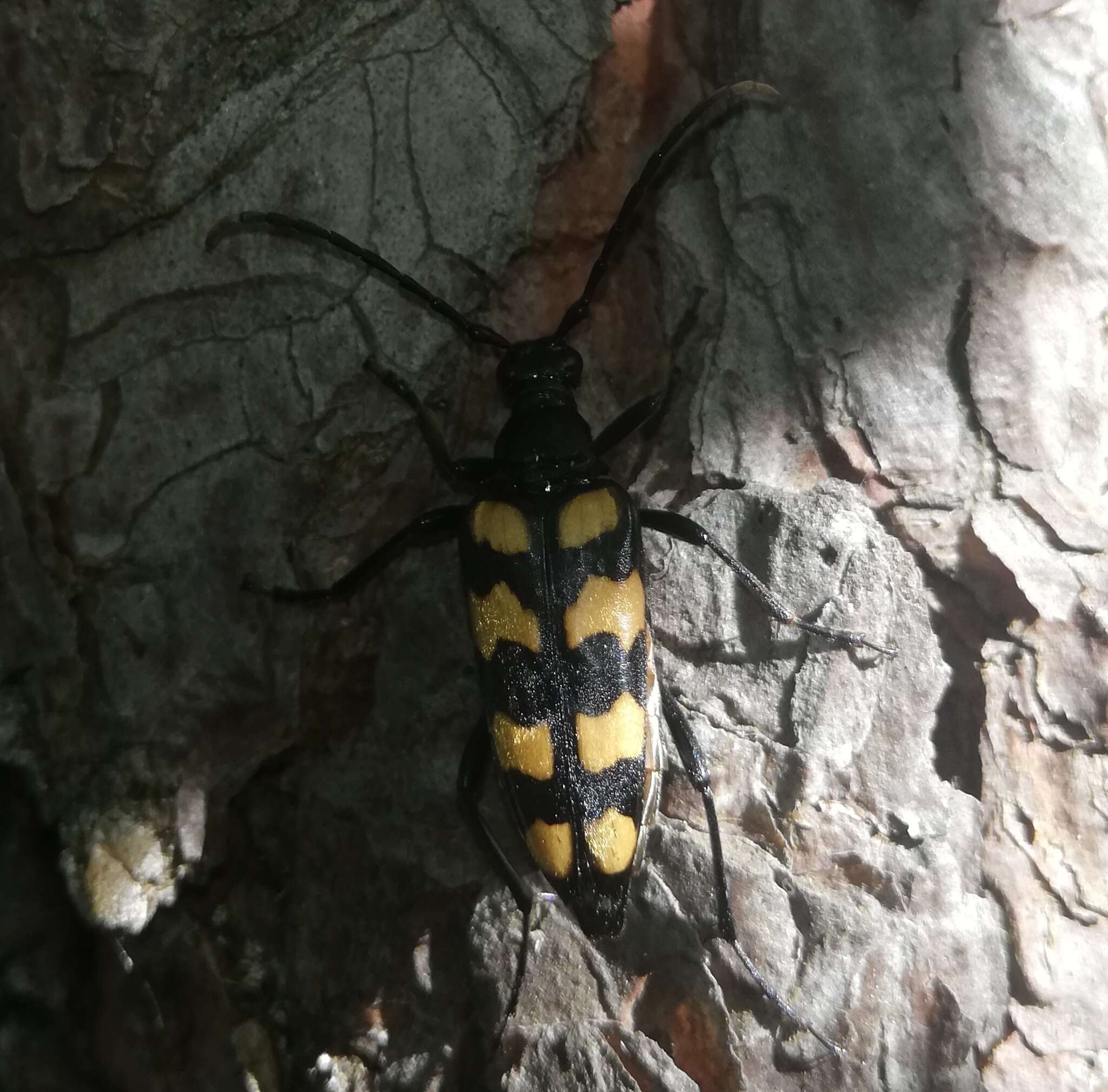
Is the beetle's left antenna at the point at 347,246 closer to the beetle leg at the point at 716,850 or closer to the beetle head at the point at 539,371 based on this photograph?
the beetle head at the point at 539,371

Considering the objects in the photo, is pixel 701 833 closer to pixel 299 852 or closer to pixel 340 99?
pixel 299 852

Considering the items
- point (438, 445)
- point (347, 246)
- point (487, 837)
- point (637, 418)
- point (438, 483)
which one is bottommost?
point (487, 837)

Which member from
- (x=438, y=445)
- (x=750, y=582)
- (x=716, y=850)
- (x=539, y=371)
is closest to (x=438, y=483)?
(x=438, y=445)

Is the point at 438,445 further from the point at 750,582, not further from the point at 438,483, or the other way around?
the point at 750,582

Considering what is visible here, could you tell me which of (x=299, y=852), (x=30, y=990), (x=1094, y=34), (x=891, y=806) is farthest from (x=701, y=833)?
(x=1094, y=34)

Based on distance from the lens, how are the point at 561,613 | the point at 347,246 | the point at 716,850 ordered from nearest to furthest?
the point at 716,850 → the point at 347,246 → the point at 561,613

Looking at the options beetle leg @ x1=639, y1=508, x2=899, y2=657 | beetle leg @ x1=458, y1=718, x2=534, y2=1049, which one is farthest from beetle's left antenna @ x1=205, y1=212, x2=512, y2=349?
beetle leg @ x1=458, y1=718, x2=534, y2=1049

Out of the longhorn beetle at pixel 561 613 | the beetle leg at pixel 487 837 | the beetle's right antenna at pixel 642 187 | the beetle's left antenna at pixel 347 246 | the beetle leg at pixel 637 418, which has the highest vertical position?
the beetle's right antenna at pixel 642 187

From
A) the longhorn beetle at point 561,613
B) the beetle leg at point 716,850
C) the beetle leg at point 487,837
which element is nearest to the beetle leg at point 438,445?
the longhorn beetle at point 561,613
